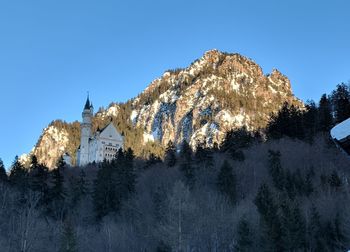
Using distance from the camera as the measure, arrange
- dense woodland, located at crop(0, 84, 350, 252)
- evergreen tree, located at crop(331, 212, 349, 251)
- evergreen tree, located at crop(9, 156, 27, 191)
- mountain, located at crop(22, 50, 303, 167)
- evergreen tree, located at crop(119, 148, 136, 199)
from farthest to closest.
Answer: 1. mountain, located at crop(22, 50, 303, 167)
2. evergreen tree, located at crop(9, 156, 27, 191)
3. evergreen tree, located at crop(119, 148, 136, 199)
4. dense woodland, located at crop(0, 84, 350, 252)
5. evergreen tree, located at crop(331, 212, 349, 251)

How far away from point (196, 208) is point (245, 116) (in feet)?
414

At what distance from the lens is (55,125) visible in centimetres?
18562

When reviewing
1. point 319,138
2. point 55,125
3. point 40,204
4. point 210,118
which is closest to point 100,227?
point 40,204

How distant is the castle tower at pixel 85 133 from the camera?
459ft

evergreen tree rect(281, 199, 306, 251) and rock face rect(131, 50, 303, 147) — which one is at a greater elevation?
rock face rect(131, 50, 303, 147)

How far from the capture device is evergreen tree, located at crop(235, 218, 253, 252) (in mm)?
41312

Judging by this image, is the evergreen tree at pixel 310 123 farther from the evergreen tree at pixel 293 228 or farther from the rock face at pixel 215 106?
the rock face at pixel 215 106

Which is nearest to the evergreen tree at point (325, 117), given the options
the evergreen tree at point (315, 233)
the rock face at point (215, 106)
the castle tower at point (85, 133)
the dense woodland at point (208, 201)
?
the dense woodland at point (208, 201)

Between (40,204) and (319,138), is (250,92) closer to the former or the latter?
(319,138)

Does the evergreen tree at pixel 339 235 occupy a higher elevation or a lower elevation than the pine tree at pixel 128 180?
lower

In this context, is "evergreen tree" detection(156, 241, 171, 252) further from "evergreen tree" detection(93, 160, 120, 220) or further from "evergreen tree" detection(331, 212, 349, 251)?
"evergreen tree" detection(93, 160, 120, 220)

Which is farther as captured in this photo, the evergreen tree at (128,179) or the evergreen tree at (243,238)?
the evergreen tree at (128,179)

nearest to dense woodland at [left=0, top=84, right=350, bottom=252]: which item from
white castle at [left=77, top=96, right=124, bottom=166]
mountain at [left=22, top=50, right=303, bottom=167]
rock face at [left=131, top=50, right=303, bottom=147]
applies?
white castle at [left=77, top=96, right=124, bottom=166]

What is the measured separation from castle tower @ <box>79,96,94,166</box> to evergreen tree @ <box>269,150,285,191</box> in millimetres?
81990
